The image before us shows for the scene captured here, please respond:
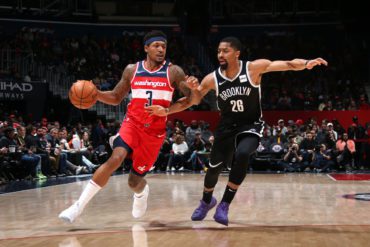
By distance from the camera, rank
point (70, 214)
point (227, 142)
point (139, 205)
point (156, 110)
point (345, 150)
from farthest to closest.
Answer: point (345, 150) < point (139, 205) < point (227, 142) < point (156, 110) < point (70, 214)

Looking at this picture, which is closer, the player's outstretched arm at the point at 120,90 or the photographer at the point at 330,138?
the player's outstretched arm at the point at 120,90

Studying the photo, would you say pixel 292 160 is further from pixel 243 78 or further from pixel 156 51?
pixel 156 51

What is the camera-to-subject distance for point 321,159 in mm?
17703

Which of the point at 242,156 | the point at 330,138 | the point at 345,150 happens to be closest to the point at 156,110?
the point at 242,156

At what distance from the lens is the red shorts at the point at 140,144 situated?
21.5 feet

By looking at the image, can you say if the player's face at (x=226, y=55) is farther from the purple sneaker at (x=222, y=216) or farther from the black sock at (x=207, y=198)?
the purple sneaker at (x=222, y=216)

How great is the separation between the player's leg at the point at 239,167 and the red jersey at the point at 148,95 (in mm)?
989

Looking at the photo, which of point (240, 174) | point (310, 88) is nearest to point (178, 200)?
point (240, 174)

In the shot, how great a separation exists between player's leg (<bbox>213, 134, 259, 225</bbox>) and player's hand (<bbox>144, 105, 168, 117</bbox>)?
988 mm

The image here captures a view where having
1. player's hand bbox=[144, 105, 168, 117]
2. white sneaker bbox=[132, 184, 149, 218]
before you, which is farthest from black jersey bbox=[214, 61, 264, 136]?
white sneaker bbox=[132, 184, 149, 218]

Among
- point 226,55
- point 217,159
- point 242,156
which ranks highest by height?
point 226,55

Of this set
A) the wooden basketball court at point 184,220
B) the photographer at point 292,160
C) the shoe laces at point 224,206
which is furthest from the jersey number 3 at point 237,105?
the photographer at point 292,160

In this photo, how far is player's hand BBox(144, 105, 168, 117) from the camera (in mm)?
6363

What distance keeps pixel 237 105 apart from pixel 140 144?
1.25 m
